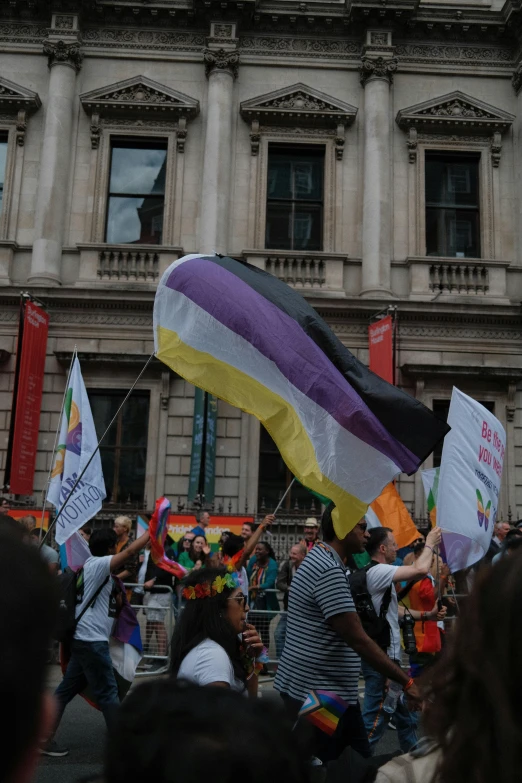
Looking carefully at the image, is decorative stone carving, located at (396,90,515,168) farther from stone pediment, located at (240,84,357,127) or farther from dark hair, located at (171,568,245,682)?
dark hair, located at (171,568,245,682)

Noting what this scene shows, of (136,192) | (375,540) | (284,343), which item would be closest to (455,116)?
(136,192)

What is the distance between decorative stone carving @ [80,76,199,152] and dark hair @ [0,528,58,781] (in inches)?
742

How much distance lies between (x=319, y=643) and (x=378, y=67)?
666 inches

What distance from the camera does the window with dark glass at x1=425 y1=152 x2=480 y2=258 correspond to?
19.3 metres

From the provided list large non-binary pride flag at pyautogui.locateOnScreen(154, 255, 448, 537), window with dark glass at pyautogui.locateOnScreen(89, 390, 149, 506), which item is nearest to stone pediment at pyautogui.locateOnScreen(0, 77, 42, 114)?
window with dark glass at pyautogui.locateOnScreen(89, 390, 149, 506)

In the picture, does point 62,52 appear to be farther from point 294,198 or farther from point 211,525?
point 211,525

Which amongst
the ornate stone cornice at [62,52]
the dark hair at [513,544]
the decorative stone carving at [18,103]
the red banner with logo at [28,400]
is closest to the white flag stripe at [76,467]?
the dark hair at [513,544]

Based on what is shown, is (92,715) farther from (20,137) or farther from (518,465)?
(20,137)

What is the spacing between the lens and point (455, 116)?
19.4 meters

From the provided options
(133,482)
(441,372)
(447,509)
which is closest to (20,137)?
(133,482)

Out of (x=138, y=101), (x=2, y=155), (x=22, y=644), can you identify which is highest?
(x=138, y=101)

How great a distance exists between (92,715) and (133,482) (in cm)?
883

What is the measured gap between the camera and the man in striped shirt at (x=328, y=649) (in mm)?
4762

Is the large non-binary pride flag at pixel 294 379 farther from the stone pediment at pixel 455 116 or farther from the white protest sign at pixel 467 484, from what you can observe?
the stone pediment at pixel 455 116
